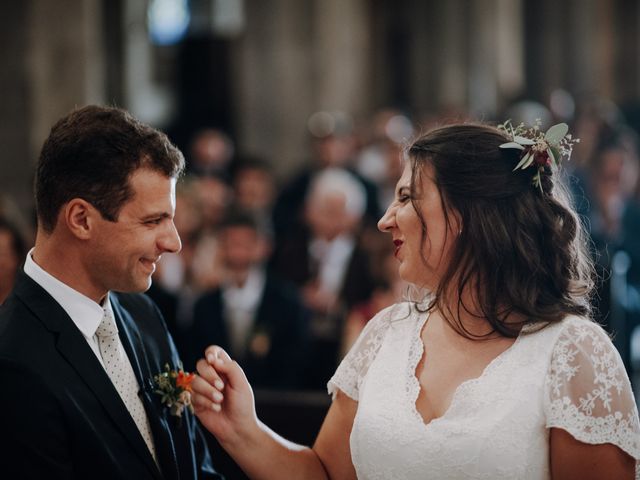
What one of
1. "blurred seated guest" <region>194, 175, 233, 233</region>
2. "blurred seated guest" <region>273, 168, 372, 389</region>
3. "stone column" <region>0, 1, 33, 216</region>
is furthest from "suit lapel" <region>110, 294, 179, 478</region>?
"stone column" <region>0, 1, 33, 216</region>

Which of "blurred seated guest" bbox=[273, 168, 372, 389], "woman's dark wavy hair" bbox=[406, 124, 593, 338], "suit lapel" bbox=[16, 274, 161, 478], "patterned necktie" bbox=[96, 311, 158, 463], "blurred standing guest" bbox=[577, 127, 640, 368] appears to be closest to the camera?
"suit lapel" bbox=[16, 274, 161, 478]

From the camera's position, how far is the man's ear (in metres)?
2.88

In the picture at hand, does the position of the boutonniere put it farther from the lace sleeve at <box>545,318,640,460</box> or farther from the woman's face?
the lace sleeve at <box>545,318,640,460</box>

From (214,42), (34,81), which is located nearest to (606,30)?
(214,42)

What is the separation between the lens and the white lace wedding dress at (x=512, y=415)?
9.50ft

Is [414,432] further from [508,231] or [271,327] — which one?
[271,327]

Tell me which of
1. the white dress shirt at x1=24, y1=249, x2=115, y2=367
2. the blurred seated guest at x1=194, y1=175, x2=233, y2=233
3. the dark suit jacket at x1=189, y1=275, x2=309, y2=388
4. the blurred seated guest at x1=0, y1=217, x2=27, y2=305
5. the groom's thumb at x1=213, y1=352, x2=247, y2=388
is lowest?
the dark suit jacket at x1=189, y1=275, x2=309, y2=388

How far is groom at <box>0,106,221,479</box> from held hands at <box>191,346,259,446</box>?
0.55ft

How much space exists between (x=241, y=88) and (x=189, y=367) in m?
7.53

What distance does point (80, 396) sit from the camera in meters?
2.82

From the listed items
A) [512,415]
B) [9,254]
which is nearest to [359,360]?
[512,415]

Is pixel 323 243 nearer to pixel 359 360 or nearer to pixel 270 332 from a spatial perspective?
pixel 270 332

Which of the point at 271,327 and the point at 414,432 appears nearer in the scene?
the point at 414,432

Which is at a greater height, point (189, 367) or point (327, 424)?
point (327, 424)
